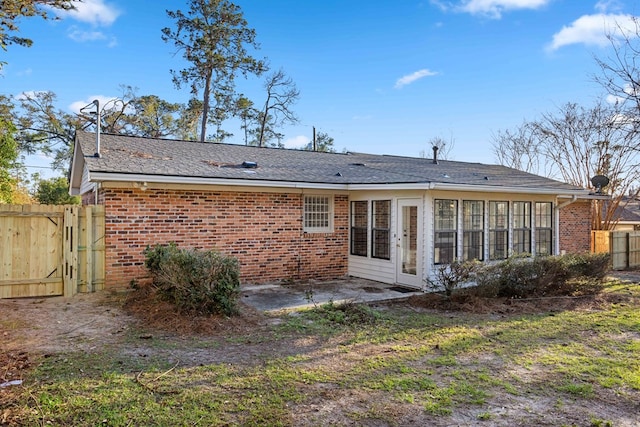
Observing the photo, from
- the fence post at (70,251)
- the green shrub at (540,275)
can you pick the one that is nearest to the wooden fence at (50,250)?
the fence post at (70,251)

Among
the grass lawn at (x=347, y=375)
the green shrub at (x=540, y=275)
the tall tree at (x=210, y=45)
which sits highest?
the tall tree at (x=210, y=45)

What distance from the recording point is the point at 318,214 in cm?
1066

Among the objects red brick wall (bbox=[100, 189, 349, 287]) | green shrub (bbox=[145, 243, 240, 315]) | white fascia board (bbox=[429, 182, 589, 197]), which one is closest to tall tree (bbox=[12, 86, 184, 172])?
red brick wall (bbox=[100, 189, 349, 287])

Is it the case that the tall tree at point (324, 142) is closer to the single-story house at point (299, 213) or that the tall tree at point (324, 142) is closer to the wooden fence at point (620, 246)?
the single-story house at point (299, 213)

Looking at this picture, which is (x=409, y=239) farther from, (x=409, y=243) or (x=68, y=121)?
(x=68, y=121)

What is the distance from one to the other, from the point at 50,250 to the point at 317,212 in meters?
5.68

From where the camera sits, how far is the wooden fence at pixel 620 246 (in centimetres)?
1335

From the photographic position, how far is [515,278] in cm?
805

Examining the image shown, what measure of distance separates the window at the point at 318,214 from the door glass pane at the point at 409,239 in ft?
6.79

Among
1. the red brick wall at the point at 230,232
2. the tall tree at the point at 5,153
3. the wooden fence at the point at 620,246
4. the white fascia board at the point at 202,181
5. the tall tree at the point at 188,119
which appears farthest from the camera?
the tall tree at the point at 188,119

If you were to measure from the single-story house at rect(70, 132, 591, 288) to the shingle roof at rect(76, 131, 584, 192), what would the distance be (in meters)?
0.04

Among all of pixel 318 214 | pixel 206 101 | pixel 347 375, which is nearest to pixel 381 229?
pixel 318 214

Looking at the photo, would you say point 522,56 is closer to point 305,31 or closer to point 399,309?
point 305,31

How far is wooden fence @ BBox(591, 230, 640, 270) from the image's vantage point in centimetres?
1335
